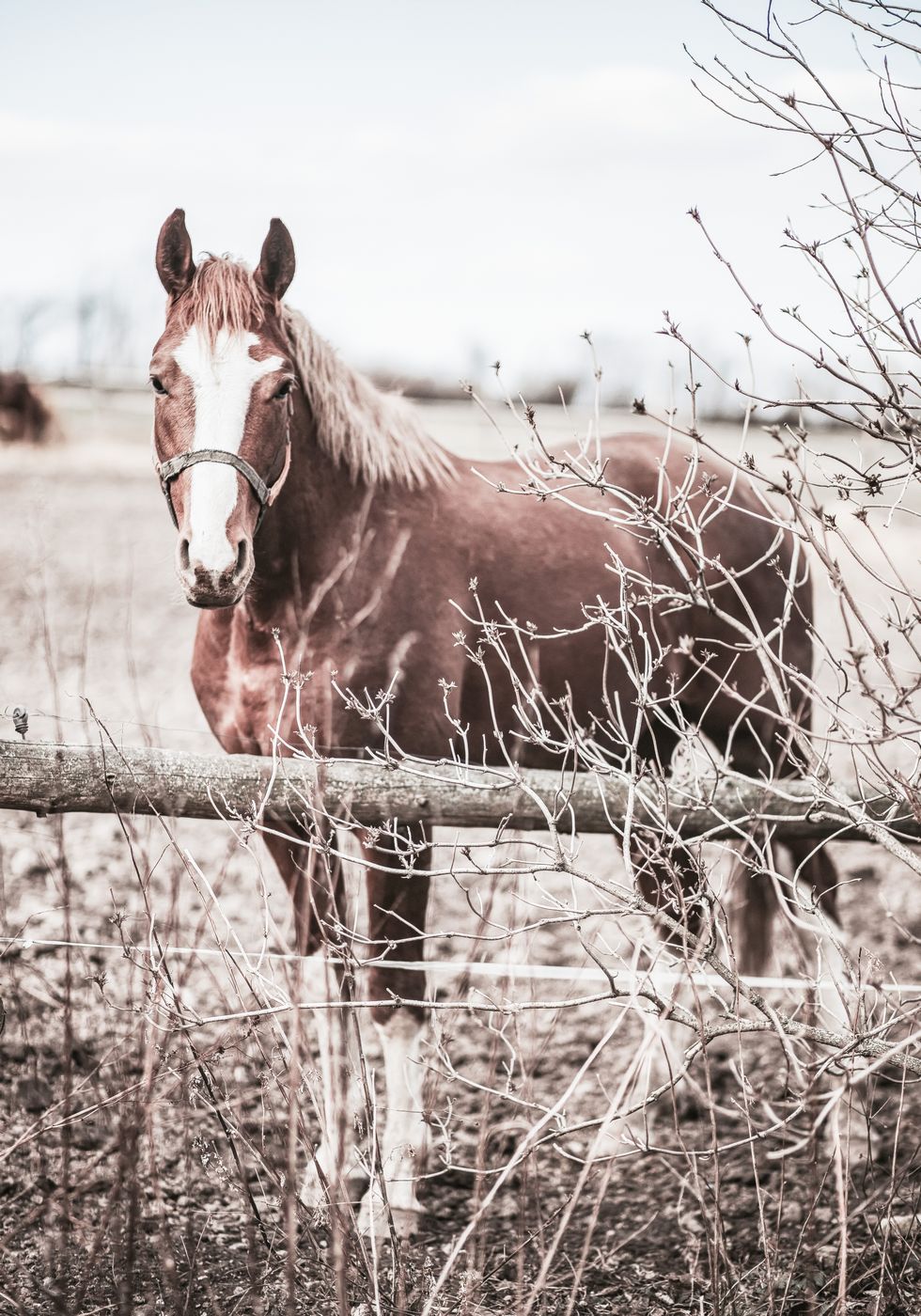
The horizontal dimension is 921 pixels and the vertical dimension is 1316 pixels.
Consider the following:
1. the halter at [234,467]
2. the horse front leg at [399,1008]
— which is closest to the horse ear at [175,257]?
the halter at [234,467]

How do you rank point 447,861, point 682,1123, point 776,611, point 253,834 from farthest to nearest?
point 447,861 → point 776,611 → point 682,1123 → point 253,834

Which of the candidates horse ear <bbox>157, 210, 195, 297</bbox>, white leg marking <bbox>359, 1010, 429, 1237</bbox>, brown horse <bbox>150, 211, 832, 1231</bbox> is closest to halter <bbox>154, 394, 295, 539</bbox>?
brown horse <bbox>150, 211, 832, 1231</bbox>

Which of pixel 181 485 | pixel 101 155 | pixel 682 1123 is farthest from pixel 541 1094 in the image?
pixel 101 155

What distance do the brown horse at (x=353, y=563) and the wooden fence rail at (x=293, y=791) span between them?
0.44 ft

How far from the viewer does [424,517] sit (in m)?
3.27

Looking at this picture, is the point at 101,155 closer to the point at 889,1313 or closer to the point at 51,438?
the point at 51,438

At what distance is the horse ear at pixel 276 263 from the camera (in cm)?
286

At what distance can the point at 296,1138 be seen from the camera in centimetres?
169

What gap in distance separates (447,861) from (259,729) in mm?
2400

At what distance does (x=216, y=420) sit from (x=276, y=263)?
2.11 feet

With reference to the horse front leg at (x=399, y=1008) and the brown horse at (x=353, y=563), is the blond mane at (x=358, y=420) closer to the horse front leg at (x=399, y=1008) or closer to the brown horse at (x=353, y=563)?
the brown horse at (x=353, y=563)

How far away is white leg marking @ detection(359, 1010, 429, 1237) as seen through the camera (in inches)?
110

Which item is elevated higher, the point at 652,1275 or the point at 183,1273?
the point at 183,1273

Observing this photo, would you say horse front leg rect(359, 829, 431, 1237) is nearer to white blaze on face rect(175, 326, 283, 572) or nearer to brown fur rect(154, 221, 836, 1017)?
brown fur rect(154, 221, 836, 1017)
